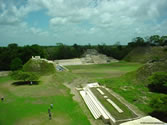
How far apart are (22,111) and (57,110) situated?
3.29 m

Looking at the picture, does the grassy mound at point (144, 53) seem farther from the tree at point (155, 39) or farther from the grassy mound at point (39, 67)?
the grassy mound at point (39, 67)

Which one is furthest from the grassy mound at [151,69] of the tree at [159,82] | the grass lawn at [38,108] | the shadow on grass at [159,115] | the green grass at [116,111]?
the grass lawn at [38,108]

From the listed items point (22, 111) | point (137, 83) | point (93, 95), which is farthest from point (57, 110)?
point (137, 83)

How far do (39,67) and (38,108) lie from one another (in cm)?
1698

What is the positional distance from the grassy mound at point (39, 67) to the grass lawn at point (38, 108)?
1003 cm

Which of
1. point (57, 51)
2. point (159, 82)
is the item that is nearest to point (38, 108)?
point (159, 82)

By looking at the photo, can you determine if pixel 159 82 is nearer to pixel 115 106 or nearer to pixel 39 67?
pixel 115 106

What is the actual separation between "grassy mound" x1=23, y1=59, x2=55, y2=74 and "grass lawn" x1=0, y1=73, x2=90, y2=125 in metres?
10.0

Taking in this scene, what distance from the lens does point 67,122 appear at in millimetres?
10273

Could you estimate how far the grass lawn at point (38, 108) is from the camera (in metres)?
10.5

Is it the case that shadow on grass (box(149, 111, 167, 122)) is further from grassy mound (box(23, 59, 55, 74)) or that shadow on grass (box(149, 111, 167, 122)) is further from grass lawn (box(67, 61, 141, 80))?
grassy mound (box(23, 59, 55, 74))

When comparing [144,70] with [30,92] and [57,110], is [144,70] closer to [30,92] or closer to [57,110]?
[57,110]

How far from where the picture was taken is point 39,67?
28.5 meters

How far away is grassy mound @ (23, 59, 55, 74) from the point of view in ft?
92.0
